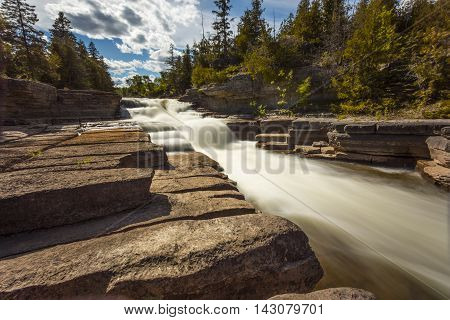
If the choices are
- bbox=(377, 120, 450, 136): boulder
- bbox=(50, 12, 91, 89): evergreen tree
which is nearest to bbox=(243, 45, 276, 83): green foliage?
bbox=(377, 120, 450, 136): boulder

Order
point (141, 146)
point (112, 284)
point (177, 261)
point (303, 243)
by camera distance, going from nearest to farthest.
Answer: point (112, 284) < point (177, 261) < point (303, 243) < point (141, 146)

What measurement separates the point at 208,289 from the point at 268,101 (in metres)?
18.4

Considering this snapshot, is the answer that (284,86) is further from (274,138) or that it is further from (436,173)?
(436,173)

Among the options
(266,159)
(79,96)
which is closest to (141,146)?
(266,159)

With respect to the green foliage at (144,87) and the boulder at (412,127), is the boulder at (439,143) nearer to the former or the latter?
the boulder at (412,127)

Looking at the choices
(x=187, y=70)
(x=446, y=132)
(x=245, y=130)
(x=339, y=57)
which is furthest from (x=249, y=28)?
(x=446, y=132)

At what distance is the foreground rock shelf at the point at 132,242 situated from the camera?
4.23ft

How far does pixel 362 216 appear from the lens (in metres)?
4.23

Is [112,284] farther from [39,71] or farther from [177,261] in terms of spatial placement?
[39,71]

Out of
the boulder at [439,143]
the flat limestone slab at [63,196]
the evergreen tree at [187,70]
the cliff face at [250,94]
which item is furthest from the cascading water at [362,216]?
the evergreen tree at [187,70]

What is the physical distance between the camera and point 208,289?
1357 millimetres

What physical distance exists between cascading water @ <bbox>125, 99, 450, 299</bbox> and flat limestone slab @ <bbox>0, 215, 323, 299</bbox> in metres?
1.44

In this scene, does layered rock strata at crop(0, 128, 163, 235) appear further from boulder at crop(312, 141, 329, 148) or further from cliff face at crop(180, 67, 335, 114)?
cliff face at crop(180, 67, 335, 114)
